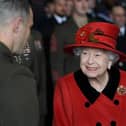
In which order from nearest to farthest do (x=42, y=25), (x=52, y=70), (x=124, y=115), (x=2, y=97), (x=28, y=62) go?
(x=2, y=97) → (x=124, y=115) → (x=28, y=62) → (x=52, y=70) → (x=42, y=25)

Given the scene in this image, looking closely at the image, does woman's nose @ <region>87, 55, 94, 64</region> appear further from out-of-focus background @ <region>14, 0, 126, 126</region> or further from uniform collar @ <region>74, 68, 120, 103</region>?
out-of-focus background @ <region>14, 0, 126, 126</region>

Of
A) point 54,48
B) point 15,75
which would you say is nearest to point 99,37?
point 15,75

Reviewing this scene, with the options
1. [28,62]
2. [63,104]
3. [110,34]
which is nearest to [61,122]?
[63,104]

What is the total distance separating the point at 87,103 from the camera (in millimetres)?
4617

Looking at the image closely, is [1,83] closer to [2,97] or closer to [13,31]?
[2,97]

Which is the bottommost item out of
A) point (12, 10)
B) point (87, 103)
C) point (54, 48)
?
point (87, 103)

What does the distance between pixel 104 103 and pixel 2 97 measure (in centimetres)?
166

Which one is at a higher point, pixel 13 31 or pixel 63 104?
pixel 13 31

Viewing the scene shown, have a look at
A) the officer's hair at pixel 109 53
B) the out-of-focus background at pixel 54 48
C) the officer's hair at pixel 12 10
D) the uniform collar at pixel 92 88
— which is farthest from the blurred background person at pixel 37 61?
the officer's hair at pixel 12 10

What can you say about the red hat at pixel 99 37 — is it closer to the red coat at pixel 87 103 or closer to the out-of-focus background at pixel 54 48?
the red coat at pixel 87 103

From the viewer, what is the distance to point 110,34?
4730 mm

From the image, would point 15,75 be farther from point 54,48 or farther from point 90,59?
point 54,48

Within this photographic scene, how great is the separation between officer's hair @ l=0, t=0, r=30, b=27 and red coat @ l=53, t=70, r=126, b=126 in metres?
1.30

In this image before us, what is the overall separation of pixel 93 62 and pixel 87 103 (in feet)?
1.08
